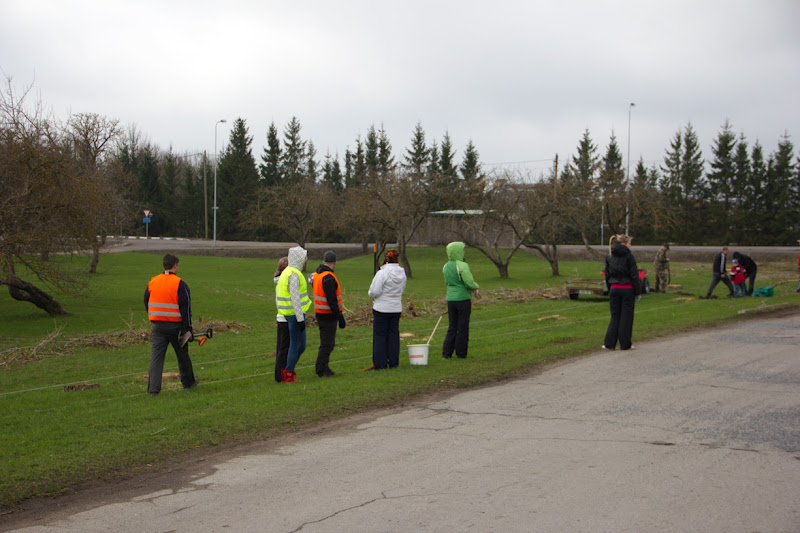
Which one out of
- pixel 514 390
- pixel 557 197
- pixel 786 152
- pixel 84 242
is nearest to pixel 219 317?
pixel 84 242

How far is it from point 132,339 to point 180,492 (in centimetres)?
1277

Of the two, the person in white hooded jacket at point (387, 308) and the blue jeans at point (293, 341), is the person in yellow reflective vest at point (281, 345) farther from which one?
the person in white hooded jacket at point (387, 308)

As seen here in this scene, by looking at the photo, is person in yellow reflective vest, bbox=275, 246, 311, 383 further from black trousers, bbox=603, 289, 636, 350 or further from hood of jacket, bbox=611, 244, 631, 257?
hood of jacket, bbox=611, 244, 631, 257

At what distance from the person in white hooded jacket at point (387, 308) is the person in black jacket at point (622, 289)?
13.2 ft

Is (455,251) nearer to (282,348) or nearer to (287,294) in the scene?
(287,294)

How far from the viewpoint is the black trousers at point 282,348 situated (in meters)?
10.7

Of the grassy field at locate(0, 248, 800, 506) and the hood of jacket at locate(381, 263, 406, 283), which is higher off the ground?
the hood of jacket at locate(381, 263, 406, 283)

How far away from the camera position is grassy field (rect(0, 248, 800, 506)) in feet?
23.6

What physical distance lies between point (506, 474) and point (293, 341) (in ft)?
17.8

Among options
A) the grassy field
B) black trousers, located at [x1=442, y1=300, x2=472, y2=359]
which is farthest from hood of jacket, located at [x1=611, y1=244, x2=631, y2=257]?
black trousers, located at [x1=442, y1=300, x2=472, y2=359]

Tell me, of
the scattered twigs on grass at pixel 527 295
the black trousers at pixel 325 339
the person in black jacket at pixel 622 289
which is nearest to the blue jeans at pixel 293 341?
the black trousers at pixel 325 339

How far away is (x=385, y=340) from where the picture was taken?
1150 cm

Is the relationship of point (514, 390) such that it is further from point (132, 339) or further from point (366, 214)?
point (366, 214)

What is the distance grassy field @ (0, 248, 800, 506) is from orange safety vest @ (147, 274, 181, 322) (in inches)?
45.6
